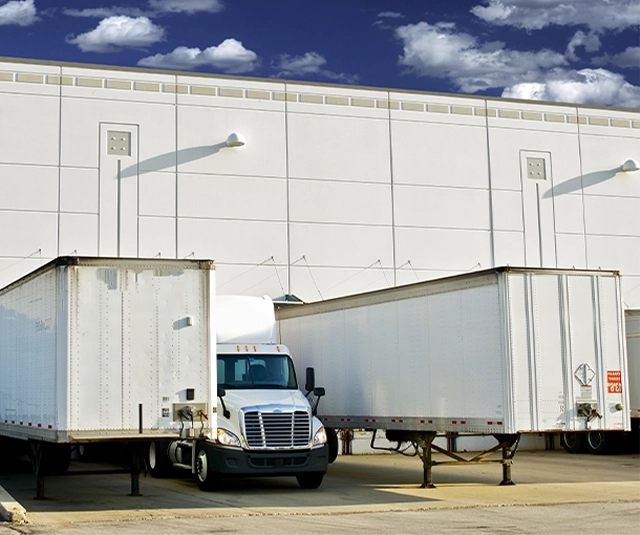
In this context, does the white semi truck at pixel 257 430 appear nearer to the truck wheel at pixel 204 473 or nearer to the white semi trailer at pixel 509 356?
the truck wheel at pixel 204 473

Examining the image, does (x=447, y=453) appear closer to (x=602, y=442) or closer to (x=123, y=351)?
(x=123, y=351)

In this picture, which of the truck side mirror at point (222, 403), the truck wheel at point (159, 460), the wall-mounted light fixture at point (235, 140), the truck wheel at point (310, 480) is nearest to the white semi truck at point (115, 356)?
the truck side mirror at point (222, 403)

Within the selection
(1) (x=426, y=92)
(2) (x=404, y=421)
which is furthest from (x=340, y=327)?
(1) (x=426, y=92)

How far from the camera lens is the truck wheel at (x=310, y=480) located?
18.2m

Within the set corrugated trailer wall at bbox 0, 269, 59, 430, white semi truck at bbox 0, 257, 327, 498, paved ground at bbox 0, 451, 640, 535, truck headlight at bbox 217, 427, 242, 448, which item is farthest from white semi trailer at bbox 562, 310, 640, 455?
corrugated trailer wall at bbox 0, 269, 59, 430

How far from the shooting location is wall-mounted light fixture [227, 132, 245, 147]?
2828 cm

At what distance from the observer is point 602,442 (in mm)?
27188

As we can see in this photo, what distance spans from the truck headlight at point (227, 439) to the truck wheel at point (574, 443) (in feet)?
45.3

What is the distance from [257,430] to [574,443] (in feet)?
45.5

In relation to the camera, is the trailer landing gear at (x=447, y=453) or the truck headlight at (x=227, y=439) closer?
the truck headlight at (x=227, y=439)

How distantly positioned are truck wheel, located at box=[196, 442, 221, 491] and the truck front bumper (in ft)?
0.42

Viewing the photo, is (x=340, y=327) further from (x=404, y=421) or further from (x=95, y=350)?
(x=95, y=350)

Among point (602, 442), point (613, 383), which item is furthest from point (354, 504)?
point (602, 442)

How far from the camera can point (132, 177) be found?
2756 centimetres
